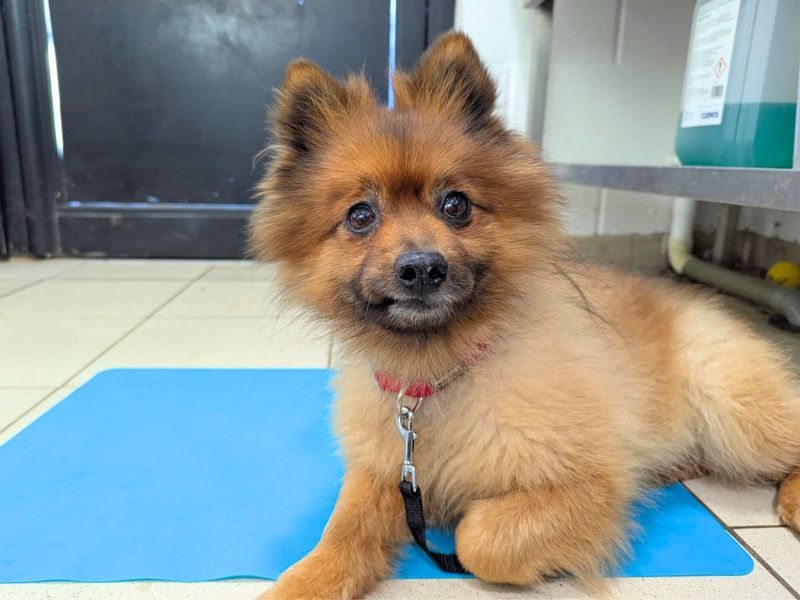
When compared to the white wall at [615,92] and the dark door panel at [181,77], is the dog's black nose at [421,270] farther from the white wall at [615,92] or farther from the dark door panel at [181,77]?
the dark door panel at [181,77]

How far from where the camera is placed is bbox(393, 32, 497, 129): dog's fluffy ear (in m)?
1.62

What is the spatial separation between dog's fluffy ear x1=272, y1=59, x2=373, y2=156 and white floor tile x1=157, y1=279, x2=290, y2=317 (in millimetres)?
1606

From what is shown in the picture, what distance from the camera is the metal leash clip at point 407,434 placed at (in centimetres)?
142

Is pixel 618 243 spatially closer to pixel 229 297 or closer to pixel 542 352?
pixel 229 297

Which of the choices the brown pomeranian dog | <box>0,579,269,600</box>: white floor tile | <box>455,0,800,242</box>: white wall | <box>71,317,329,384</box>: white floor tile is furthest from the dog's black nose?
<box>455,0,800,242</box>: white wall

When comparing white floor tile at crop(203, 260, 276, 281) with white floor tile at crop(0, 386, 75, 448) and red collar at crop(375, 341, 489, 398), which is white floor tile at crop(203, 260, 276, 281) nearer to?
white floor tile at crop(0, 386, 75, 448)

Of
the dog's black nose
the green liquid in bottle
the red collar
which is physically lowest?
the red collar

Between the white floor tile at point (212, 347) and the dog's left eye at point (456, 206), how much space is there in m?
1.30

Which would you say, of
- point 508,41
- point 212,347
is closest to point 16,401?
point 212,347

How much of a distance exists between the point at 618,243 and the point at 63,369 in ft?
11.6

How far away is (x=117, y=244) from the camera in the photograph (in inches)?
196

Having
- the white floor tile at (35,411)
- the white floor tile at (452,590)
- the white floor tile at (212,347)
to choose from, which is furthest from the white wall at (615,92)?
the white floor tile at (35,411)

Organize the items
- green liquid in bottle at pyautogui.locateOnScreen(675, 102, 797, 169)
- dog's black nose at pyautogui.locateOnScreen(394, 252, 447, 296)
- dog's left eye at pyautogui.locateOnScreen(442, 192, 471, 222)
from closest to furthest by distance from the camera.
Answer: dog's black nose at pyautogui.locateOnScreen(394, 252, 447, 296)
dog's left eye at pyautogui.locateOnScreen(442, 192, 471, 222)
green liquid in bottle at pyautogui.locateOnScreen(675, 102, 797, 169)

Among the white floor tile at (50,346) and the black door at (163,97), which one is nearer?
the white floor tile at (50,346)
